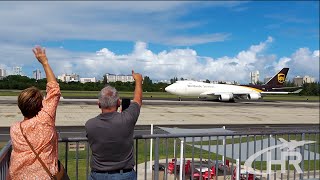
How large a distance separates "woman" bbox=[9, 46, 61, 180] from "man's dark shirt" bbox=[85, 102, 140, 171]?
522mm

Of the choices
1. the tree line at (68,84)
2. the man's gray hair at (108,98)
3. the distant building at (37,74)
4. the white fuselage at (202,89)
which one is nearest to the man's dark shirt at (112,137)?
the man's gray hair at (108,98)

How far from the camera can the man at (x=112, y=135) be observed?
12.8 ft

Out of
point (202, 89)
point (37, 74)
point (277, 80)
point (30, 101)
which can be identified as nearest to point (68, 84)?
point (37, 74)

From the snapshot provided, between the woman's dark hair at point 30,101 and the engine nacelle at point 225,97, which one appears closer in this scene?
the woman's dark hair at point 30,101

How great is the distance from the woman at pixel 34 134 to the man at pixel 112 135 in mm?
529

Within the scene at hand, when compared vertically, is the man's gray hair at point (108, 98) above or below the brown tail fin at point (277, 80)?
below

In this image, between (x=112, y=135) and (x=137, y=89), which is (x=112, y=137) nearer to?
(x=112, y=135)

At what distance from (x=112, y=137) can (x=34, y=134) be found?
831 millimetres

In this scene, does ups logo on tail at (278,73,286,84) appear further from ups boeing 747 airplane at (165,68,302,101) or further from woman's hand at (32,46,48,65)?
woman's hand at (32,46,48,65)

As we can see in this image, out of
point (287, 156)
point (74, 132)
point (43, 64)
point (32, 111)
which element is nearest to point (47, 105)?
point (32, 111)

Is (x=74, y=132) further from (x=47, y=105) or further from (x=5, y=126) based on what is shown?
(x=47, y=105)

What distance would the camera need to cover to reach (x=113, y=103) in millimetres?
3904

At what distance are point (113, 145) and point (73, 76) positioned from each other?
1109 centimetres

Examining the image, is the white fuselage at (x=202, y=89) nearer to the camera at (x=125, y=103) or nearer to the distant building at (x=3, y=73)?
the distant building at (x=3, y=73)
